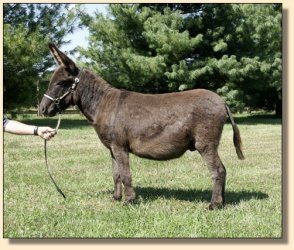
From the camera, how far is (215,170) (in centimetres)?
482

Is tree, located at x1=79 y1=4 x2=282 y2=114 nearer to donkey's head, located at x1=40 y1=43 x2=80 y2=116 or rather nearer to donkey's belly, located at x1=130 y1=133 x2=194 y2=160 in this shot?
donkey's head, located at x1=40 y1=43 x2=80 y2=116

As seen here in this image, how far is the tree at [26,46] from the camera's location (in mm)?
8914

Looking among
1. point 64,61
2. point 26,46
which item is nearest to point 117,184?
point 64,61

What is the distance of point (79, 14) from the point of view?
40.8 ft

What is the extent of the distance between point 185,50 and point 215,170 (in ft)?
31.5

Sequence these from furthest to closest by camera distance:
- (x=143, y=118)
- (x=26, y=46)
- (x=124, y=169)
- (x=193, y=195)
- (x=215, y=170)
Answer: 1. (x=26, y=46)
2. (x=193, y=195)
3. (x=124, y=169)
4. (x=143, y=118)
5. (x=215, y=170)

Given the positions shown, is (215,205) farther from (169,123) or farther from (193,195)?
(169,123)

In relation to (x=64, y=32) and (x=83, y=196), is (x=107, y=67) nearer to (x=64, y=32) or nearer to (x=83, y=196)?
(x=64, y=32)

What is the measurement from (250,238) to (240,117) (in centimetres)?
1036

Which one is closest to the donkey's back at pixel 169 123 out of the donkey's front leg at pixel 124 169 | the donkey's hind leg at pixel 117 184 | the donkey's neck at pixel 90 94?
the donkey's front leg at pixel 124 169

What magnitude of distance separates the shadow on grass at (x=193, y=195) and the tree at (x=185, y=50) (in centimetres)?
639

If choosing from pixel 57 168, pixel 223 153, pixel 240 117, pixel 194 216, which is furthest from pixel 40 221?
pixel 240 117

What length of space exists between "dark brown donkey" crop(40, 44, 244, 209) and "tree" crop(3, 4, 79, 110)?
3.77 m

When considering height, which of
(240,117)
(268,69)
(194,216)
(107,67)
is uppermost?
(194,216)
